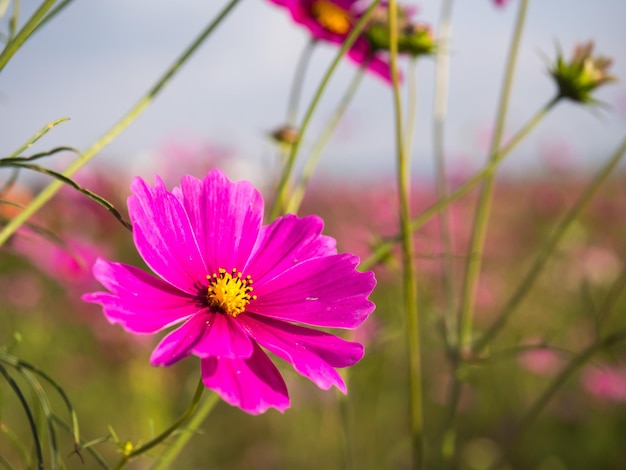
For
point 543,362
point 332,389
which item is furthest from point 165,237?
point 543,362

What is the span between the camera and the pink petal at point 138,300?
267 millimetres

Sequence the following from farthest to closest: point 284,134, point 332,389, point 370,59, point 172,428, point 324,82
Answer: point 332,389 → point 284,134 → point 370,59 → point 324,82 → point 172,428

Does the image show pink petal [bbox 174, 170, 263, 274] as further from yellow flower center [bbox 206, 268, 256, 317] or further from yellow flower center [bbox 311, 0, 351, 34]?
yellow flower center [bbox 311, 0, 351, 34]

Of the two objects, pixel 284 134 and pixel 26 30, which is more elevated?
pixel 284 134

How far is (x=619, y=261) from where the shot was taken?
236 cm

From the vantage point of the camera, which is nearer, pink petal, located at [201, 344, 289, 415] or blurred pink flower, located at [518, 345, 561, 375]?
pink petal, located at [201, 344, 289, 415]

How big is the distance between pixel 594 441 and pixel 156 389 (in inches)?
39.2

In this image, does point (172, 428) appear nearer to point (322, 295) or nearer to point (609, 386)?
point (322, 295)

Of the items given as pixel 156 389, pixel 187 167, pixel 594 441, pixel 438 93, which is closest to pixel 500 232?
pixel 594 441

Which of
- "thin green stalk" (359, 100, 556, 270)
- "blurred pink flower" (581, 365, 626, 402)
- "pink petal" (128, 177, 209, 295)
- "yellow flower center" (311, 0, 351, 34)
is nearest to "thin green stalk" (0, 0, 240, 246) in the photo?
"pink petal" (128, 177, 209, 295)

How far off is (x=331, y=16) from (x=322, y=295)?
1.38 ft

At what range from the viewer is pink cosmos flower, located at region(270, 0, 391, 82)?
2.09ft

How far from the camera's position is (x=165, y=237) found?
0.31m

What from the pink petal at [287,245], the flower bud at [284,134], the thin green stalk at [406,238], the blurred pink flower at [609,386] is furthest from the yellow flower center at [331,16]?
the blurred pink flower at [609,386]
